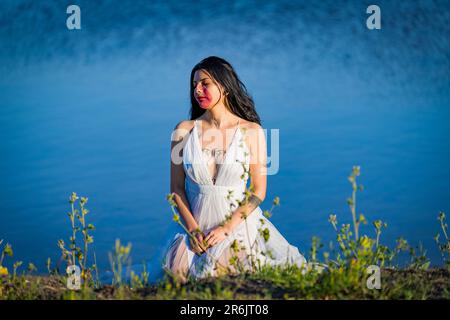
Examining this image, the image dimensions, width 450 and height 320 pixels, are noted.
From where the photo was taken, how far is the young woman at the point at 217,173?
16.1 feet

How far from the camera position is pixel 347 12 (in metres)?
14.5

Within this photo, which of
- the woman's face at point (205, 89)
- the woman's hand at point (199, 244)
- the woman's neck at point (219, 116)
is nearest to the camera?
the woman's hand at point (199, 244)

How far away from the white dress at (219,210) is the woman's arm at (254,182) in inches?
2.9

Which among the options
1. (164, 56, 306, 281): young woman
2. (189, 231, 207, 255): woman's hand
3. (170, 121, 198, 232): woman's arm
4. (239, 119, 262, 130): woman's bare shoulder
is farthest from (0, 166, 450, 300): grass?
(239, 119, 262, 130): woman's bare shoulder

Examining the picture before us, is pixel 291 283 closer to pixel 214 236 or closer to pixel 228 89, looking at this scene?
pixel 214 236

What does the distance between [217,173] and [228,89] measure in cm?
61

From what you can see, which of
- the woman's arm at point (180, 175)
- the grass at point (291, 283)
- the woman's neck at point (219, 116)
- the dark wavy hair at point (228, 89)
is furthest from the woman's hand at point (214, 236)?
the dark wavy hair at point (228, 89)

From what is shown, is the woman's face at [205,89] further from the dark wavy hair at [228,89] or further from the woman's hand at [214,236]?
the woman's hand at [214,236]

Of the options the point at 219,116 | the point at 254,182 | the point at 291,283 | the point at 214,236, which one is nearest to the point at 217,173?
the point at 254,182

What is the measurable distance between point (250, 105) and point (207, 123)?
1.16 ft

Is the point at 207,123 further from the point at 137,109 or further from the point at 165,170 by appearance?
the point at 137,109

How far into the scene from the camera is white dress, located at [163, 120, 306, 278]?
492cm

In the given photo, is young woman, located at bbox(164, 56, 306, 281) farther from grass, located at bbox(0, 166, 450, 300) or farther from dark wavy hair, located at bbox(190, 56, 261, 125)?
grass, located at bbox(0, 166, 450, 300)
